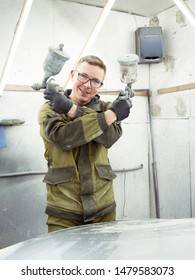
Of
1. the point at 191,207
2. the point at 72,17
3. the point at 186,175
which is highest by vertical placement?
the point at 72,17

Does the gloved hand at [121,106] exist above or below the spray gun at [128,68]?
below

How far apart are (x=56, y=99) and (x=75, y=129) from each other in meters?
0.18

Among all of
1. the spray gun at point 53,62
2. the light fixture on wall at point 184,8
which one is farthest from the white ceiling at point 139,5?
the spray gun at point 53,62

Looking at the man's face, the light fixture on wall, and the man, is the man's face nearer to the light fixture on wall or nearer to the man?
the man

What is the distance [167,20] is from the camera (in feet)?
10.9

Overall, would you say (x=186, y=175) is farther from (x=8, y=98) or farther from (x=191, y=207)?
(x=8, y=98)

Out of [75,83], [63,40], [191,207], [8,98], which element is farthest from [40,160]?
[191,207]

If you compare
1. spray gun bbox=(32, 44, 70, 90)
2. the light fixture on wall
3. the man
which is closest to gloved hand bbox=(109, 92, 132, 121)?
the man

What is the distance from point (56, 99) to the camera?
4.75 ft

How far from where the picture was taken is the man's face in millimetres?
1629

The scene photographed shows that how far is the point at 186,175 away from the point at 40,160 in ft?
4.93

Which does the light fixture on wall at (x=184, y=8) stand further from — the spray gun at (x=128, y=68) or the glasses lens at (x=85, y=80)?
the glasses lens at (x=85, y=80)

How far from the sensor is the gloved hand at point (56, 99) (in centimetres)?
145

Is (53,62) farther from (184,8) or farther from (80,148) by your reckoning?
(184,8)
